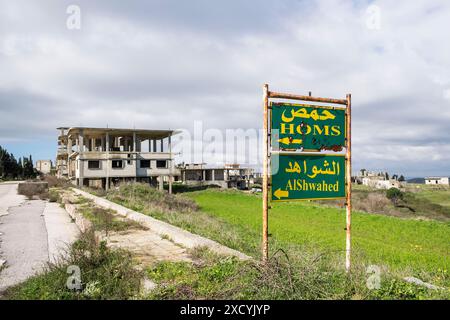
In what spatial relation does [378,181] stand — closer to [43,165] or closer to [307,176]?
[307,176]

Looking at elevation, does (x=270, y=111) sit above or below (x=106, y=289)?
above

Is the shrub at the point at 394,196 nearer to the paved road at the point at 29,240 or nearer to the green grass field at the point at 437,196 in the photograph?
the green grass field at the point at 437,196

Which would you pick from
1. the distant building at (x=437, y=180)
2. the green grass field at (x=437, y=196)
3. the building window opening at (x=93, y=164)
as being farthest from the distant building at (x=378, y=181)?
the building window opening at (x=93, y=164)

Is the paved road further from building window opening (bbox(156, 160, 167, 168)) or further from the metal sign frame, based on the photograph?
building window opening (bbox(156, 160, 167, 168))

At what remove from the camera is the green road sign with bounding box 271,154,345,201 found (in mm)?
4832

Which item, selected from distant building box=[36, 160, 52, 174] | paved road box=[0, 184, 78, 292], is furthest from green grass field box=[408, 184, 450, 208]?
distant building box=[36, 160, 52, 174]

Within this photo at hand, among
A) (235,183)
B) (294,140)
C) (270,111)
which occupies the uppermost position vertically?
(270,111)

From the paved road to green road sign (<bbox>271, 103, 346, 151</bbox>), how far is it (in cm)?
482

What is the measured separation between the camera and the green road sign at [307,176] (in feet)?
15.9

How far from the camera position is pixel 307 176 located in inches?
198
